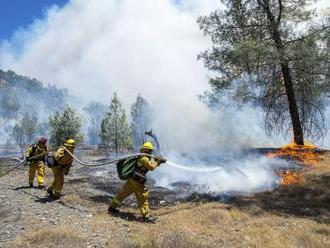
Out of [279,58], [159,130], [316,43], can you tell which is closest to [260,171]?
[279,58]

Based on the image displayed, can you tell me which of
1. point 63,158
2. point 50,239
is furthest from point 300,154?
point 50,239

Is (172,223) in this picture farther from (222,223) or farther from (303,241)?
(303,241)

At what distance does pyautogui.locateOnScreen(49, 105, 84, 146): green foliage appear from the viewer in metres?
55.8

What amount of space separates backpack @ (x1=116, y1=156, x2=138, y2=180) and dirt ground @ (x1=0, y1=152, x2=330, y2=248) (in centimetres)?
102

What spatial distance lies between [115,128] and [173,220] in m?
56.8

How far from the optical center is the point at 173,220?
397 inches

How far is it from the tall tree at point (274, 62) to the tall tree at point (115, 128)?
45589 mm

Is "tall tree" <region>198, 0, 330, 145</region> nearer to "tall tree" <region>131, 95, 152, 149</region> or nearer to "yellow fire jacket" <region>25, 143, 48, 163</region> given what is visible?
"yellow fire jacket" <region>25, 143, 48, 163</region>

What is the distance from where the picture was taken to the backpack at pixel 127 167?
395 inches

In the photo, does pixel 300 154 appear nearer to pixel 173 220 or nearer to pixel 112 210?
pixel 173 220

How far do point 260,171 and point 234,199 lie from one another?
3113 millimetres

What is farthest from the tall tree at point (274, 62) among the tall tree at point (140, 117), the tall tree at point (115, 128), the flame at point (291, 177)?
the tall tree at point (140, 117)

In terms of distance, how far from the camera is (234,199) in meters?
12.0

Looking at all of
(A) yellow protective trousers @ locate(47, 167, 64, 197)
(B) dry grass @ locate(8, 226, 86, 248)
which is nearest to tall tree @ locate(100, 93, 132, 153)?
(A) yellow protective trousers @ locate(47, 167, 64, 197)
